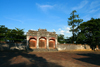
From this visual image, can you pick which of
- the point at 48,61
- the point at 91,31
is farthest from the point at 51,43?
the point at 48,61

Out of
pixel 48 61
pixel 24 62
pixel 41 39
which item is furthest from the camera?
pixel 41 39

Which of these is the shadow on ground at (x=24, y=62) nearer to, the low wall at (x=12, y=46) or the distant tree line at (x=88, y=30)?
the low wall at (x=12, y=46)

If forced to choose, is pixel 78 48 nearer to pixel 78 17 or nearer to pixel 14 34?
pixel 78 17

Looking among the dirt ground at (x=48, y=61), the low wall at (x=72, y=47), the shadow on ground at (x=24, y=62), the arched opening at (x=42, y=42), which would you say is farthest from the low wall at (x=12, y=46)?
the low wall at (x=72, y=47)

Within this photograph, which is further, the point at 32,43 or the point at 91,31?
the point at 91,31

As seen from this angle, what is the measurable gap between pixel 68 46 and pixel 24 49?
13898mm

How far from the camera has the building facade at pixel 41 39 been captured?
23783 mm

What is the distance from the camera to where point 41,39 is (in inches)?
989

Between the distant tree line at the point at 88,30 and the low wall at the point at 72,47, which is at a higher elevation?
the distant tree line at the point at 88,30

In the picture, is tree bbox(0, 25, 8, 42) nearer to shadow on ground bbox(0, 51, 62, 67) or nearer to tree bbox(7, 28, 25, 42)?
tree bbox(7, 28, 25, 42)

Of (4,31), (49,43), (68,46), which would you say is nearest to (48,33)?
(49,43)

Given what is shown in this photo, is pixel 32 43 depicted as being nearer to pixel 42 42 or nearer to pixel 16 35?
pixel 42 42

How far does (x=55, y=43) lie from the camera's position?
25953 mm

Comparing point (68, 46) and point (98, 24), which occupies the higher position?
point (98, 24)
